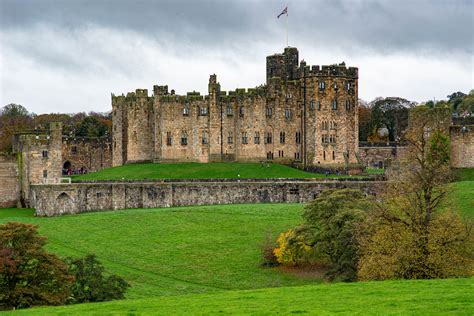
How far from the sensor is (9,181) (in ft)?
278

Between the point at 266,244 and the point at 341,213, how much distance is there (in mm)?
8049

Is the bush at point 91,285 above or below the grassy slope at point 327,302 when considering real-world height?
below

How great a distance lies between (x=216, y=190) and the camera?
247 ft

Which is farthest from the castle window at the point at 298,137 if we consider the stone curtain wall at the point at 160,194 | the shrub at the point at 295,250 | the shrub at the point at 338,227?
the shrub at the point at 295,250

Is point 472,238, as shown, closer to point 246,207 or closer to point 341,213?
point 341,213

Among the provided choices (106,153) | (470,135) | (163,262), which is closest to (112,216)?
(163,262)

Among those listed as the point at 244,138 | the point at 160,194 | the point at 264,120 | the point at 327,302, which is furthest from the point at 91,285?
the point at 264,120

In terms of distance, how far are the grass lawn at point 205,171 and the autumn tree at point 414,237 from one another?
128ft

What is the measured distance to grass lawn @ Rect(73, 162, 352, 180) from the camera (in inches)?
3275

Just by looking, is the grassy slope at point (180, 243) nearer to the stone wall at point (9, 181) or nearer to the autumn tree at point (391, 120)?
the stone wall at point (9, 181)

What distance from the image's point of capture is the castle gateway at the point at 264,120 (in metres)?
88.1

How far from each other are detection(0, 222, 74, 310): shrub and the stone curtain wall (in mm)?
34801

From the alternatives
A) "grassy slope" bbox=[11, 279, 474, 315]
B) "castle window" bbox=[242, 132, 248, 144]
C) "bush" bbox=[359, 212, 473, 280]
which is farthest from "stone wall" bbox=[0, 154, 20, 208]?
"grassy slope" bbox=[11, 279, 474, 315]

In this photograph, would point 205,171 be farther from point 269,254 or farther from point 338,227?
point 338,227
